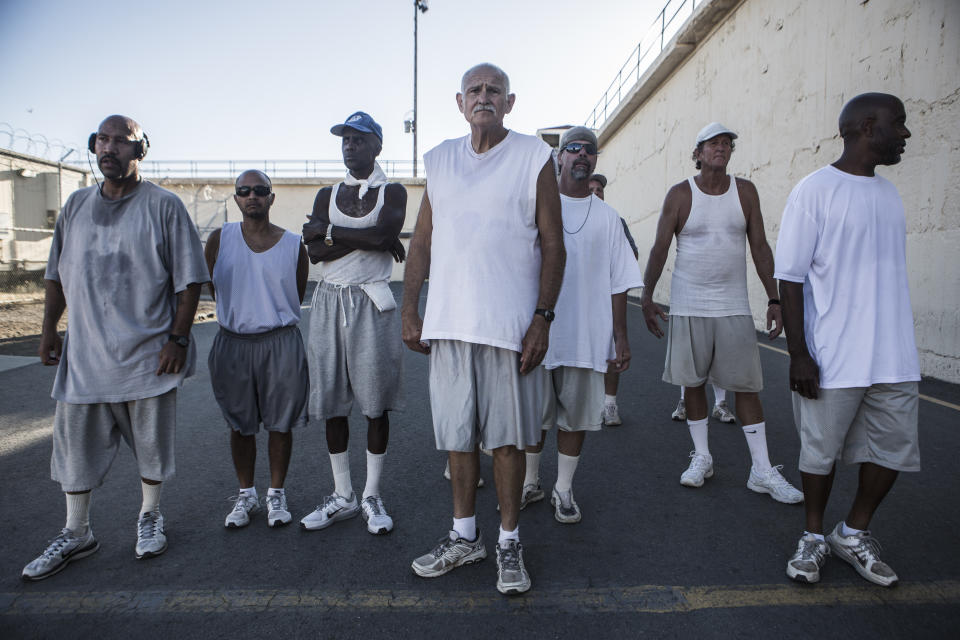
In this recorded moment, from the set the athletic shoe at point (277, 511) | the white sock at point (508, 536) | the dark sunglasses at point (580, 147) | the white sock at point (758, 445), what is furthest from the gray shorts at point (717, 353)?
the athletic shoe at point (277, 511)

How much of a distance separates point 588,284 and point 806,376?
43.9 inches

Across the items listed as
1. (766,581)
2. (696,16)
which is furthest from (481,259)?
(696,16)

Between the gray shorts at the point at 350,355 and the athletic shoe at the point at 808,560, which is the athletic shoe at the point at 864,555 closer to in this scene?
the athletic shoe at the point at 808,560

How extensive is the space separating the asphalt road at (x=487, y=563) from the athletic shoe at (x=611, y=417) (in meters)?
0.64

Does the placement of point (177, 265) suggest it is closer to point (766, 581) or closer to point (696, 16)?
point (766, 581)

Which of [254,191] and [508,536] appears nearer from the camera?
[508,536]

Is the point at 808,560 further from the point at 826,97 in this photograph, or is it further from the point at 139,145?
the point at 826,97

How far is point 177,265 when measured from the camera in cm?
295

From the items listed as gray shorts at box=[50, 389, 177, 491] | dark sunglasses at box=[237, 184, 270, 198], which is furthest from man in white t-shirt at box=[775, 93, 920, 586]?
gray shorts at box=[50, 389, 177, 491]

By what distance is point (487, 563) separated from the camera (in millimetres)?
2791

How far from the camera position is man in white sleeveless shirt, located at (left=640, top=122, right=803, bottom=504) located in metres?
3.64

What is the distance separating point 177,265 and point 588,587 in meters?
2.44

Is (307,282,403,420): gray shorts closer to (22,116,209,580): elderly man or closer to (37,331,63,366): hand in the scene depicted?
(22,116,209,580): elderly man

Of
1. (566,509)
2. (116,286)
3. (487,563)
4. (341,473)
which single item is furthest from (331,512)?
(116,286)
